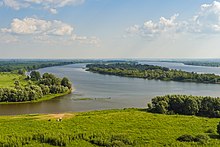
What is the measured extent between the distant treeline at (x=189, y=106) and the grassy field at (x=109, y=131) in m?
5.67

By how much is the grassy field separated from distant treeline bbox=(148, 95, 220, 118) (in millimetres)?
5674

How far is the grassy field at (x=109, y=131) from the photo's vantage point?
27688 mm

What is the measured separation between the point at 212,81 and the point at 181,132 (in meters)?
73.2

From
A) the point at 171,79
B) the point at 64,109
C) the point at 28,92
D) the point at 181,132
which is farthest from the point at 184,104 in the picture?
the point at 171,79

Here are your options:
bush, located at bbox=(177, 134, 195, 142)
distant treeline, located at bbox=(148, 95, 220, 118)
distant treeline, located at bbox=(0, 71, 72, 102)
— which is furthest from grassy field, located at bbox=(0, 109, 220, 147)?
distant treeline, located at bbox=(0, 71, 72, 102)

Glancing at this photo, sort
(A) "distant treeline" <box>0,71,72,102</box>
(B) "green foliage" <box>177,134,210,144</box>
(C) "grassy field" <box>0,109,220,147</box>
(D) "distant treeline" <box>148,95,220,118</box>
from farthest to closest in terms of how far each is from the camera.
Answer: (A) "distant treeline" <box>0,71,72,102</box> → (D) "distant treeline" <box>148,95,220,118</box> → (B) "green foliage" <box>177,134,210,144</box> → (C) "grassy field" <box>0,109,220,147</box>

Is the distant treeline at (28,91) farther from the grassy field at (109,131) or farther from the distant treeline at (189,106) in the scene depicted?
the distant treeline at (189,106)

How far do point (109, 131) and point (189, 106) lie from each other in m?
17.5

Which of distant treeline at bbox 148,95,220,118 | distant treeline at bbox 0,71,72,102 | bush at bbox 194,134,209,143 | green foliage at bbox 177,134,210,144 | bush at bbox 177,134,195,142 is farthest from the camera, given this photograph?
distant treeline at bbox 0,71,72,102

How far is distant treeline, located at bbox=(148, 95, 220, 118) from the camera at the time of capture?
143 feet

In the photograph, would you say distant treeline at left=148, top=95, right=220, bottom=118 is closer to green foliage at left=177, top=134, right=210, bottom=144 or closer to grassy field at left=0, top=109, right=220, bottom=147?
grassy field at left=0, top=109, right=220, bottom=147

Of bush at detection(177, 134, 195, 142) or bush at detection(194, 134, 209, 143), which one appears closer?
bush at detection(194, 134, 209, 143)

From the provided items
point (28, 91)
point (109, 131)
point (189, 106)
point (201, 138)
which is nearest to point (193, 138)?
point (201, 138)

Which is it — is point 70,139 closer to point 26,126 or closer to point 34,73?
point 26,126
